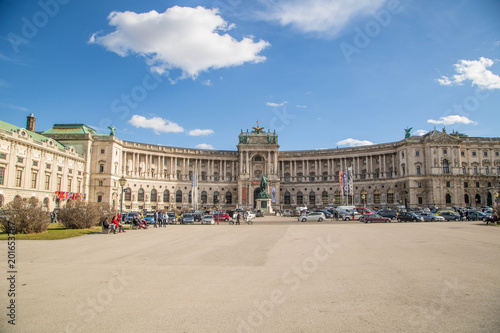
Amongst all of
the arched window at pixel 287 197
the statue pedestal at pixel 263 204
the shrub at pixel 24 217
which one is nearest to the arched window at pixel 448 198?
the arched window at pixel 287 197

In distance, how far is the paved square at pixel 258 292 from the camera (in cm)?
711

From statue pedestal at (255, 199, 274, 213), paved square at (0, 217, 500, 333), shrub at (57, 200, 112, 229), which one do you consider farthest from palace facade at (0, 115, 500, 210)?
paved square at (0, 217, 500, 333)

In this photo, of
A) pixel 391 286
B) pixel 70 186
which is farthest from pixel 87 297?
pixel 70 186

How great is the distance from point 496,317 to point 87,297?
10253 millimetres

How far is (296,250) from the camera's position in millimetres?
17438

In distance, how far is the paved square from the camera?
7105mm

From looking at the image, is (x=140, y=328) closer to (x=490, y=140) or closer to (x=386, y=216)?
(x=386, y=216)

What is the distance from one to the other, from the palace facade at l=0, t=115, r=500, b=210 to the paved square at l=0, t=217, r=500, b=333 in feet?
162

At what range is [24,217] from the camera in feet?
79.9

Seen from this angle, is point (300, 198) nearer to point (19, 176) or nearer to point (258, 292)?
point (19, 176)

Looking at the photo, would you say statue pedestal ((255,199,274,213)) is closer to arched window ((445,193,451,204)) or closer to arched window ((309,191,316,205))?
arched window ((309,191,316,205))

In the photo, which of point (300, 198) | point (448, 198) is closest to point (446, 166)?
point (448, 198)

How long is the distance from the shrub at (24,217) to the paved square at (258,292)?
33.3 ft

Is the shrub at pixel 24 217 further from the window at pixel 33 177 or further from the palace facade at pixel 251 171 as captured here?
the window at pixel 33 177
